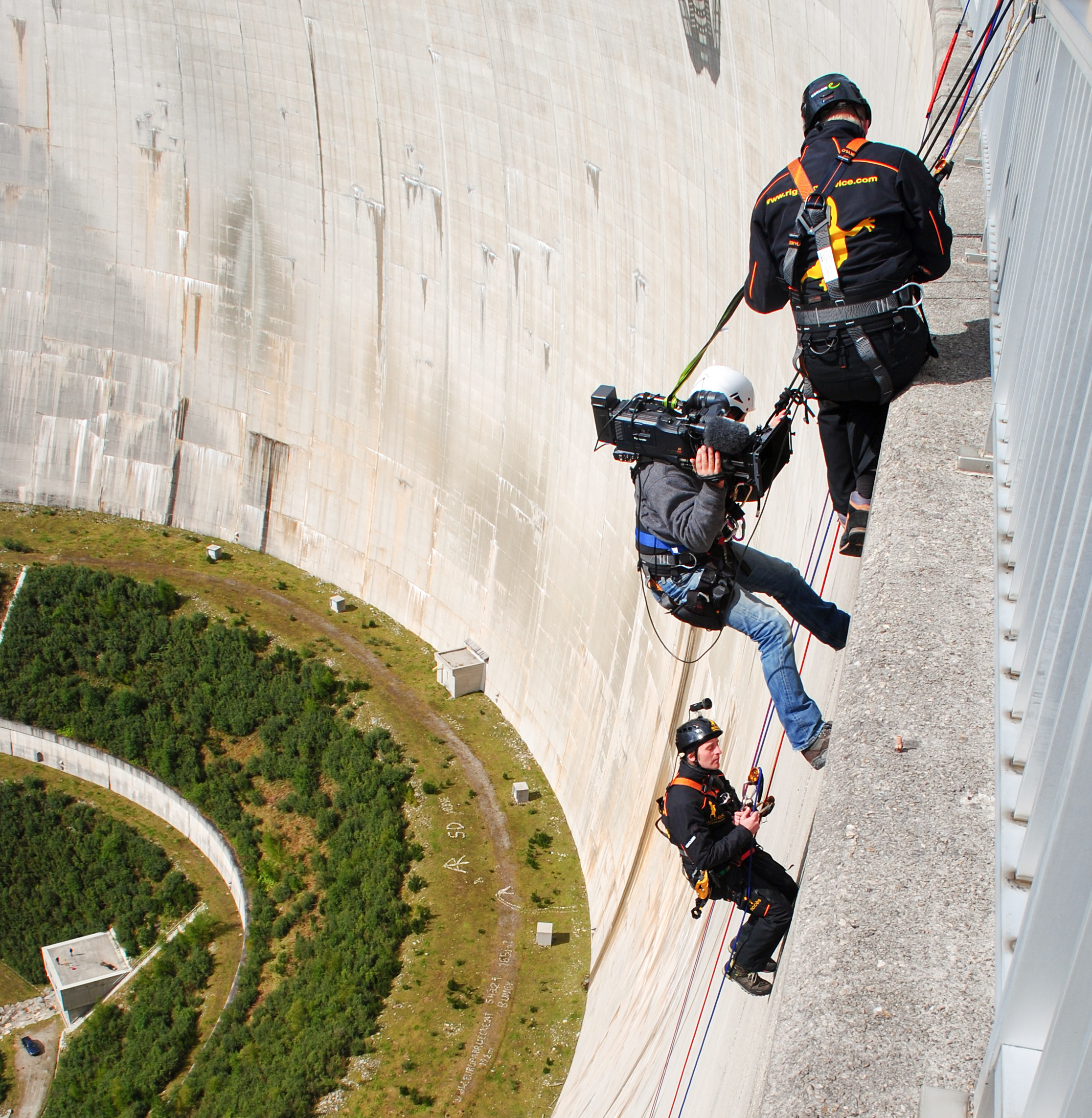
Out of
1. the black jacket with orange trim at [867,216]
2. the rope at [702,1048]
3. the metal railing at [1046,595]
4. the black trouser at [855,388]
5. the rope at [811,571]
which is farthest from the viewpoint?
the rope at [811,571]

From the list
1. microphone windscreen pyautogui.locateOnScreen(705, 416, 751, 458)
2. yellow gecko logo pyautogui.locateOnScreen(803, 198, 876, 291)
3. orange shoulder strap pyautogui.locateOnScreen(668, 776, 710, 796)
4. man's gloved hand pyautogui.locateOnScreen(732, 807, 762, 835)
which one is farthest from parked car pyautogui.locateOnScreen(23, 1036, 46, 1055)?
yellow gecko logo pyautogui.locateOnScreen(803, 198, 876, 291)

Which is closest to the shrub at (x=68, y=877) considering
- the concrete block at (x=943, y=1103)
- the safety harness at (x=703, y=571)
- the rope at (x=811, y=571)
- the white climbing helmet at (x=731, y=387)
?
the rope at (x=811, y=571)

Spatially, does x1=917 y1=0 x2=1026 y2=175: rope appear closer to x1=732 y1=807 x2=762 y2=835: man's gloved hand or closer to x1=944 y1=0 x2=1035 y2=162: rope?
x1=944 y1=0 x2=1035 y2=162: rope

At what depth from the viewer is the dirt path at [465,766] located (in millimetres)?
14953

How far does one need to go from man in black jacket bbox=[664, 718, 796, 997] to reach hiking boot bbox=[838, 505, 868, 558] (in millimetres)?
1185

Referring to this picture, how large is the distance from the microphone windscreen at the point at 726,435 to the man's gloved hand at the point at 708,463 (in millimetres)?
47

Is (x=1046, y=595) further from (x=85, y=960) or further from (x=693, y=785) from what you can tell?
(x=85, y=960)

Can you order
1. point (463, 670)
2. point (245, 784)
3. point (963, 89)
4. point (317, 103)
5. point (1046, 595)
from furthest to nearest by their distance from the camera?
point (317, 103) < point (245, 784) < point (463, 670) < point (963, 89) < point (1046, 595)

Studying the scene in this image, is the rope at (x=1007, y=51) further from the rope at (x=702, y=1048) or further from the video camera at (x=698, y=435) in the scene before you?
the rope at (x=702, y=1048)

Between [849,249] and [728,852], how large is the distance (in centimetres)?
300

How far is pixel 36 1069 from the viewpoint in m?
20.1

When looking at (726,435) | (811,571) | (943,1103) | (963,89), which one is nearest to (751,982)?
(726,435)

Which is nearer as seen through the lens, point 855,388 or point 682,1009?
point 855,388

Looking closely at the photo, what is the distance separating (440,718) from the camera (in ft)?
67.6
